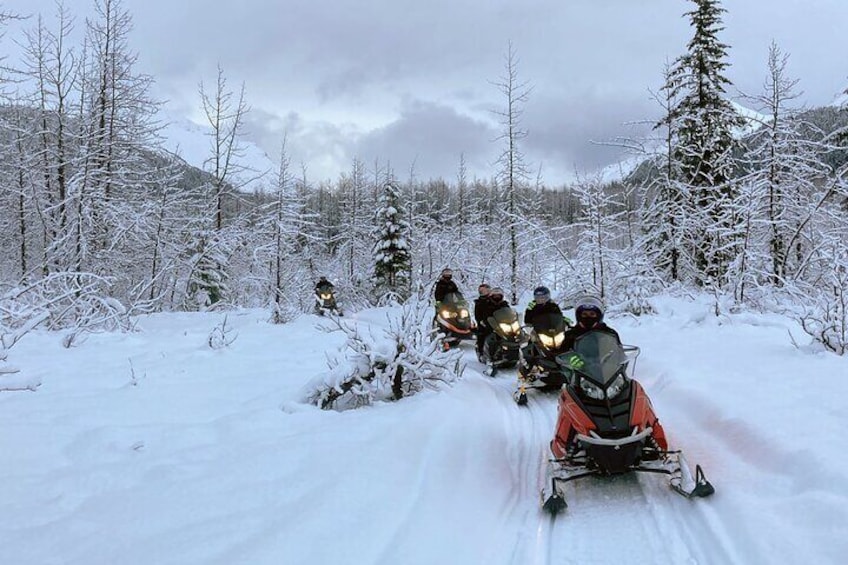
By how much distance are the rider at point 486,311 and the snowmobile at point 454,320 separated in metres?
1.23

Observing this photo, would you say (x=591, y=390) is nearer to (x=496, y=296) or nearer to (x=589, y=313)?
(x=589, y=313)

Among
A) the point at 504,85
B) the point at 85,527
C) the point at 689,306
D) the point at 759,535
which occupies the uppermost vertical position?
the point at 504,85

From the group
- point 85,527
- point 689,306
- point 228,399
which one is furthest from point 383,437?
point 689,306

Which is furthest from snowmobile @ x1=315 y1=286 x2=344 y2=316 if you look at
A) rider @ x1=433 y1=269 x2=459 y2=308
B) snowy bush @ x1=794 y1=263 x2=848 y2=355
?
snowy bush @ x1=794 y1=263 x2=848 y2=355

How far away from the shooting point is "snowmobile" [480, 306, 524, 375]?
10227mm

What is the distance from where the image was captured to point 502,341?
10352mm

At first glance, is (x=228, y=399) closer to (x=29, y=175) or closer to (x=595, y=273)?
(x=29, y=175)

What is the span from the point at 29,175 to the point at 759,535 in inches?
797

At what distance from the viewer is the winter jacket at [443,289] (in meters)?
14.0

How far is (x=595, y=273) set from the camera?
20531 mm

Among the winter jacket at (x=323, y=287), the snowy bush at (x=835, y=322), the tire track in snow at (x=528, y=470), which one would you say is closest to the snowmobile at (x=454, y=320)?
the tire track in snow at (x=528, y=470)

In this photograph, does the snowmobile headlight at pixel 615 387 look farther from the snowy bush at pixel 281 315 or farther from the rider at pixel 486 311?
the snowy bush at pixel 281 315

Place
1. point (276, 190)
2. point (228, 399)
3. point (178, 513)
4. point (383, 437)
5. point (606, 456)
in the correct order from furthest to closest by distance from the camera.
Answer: point (276, 190)
point (228, 399)
point (383, 437)
point (606, 456)
point (178, 513)

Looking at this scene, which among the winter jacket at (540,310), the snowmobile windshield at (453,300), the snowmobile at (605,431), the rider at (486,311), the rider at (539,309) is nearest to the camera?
the snowmobile at (605,431)
